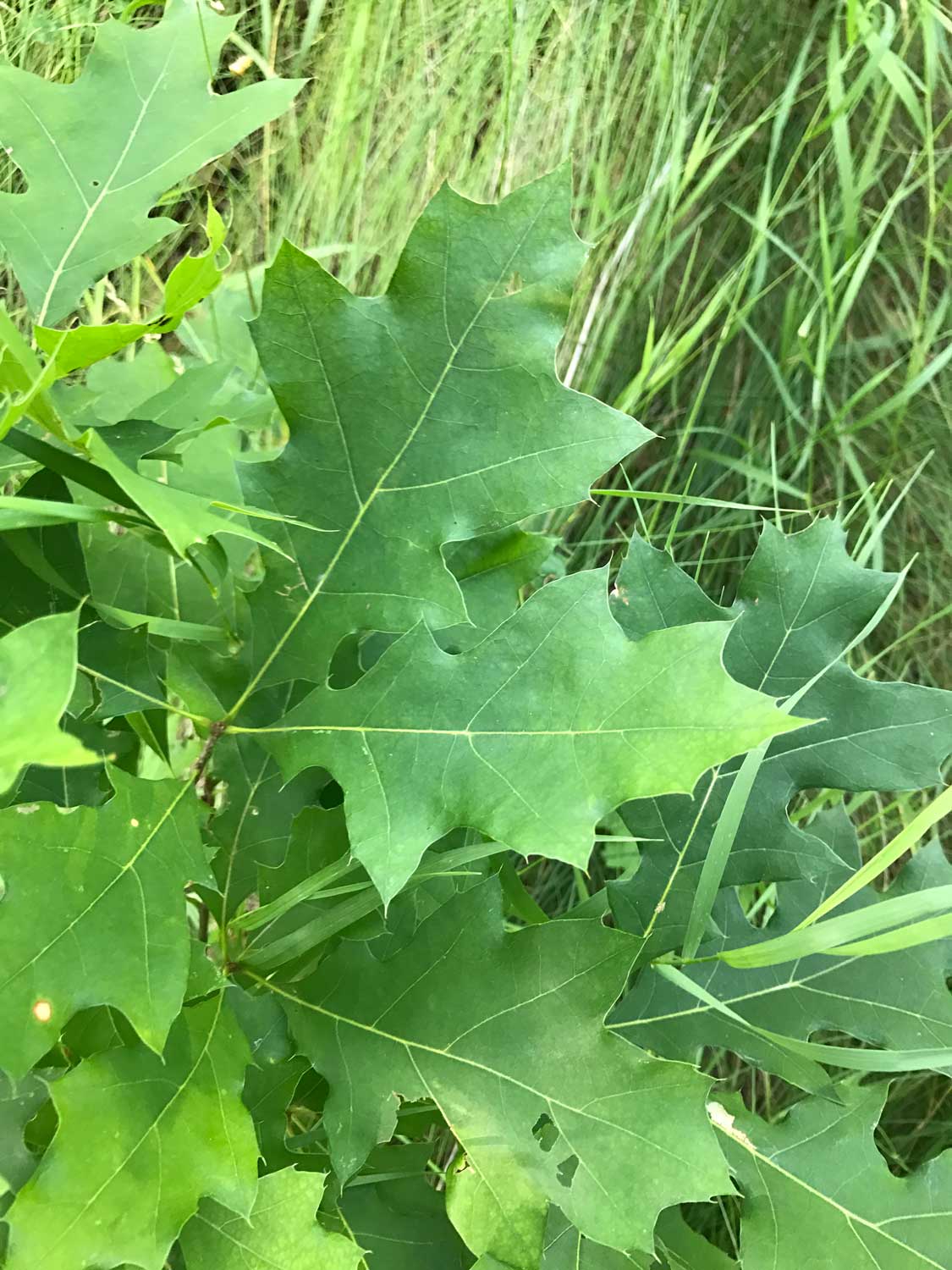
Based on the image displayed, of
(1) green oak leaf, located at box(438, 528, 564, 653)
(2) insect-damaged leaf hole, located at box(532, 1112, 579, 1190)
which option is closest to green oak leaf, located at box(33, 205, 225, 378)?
(1) green oak leaf, located at box(438, 528, 564, 653)

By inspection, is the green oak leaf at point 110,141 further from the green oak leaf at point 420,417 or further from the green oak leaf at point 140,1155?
the green oak leaf at point 140,1155

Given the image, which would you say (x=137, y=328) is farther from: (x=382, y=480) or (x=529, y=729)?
(x=529, y=729)

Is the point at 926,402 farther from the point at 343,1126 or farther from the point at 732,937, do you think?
the point at 343,1126

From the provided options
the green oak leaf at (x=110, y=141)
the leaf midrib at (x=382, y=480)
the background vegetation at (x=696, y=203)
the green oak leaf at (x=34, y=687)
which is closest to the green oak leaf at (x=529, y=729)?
the leaf midrib at (x=382, y=480)

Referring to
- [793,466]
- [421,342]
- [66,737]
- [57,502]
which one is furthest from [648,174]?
[66,737]

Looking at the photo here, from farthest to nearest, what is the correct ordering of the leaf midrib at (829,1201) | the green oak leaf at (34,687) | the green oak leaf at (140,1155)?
the leaf midrib at (829,1201) < the green oak leaf at (140,1155) < the green oak leaf at (34,687)

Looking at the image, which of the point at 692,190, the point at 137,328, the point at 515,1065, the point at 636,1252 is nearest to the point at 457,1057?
the point at 515,1065
